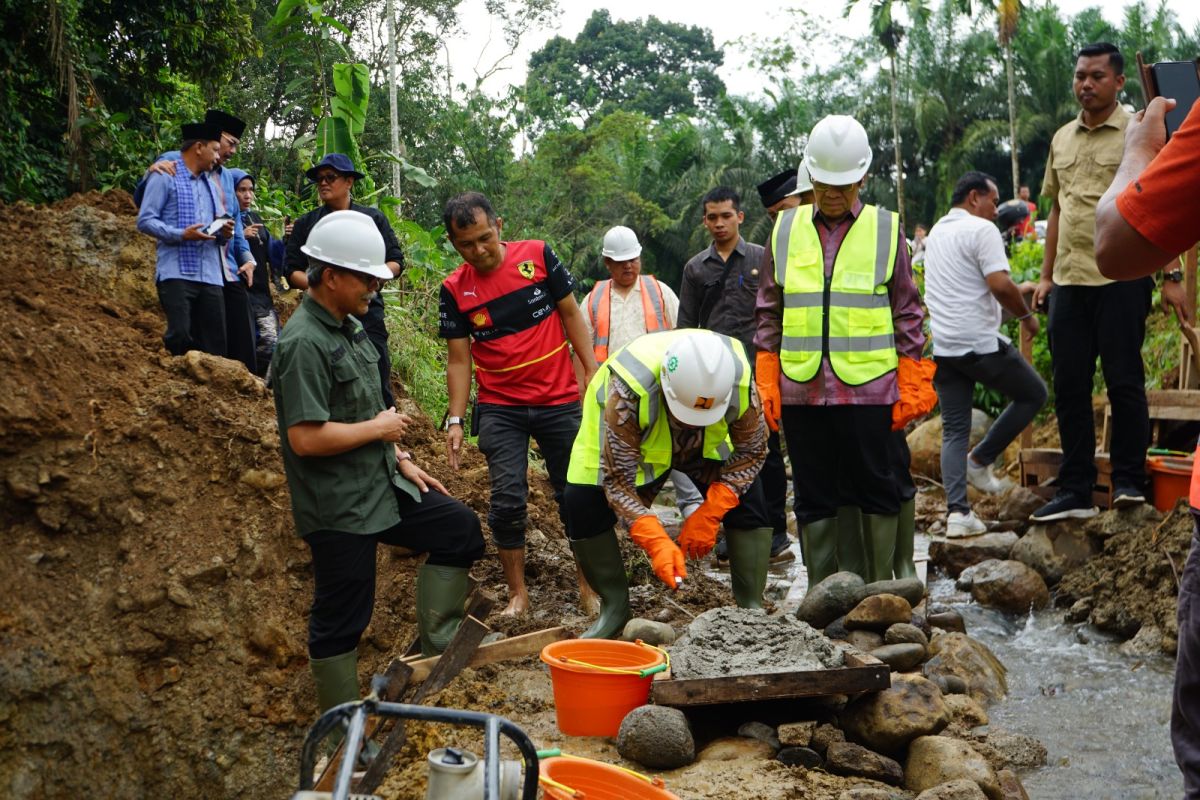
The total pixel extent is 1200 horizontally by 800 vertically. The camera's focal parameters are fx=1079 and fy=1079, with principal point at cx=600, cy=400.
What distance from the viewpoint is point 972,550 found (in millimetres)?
7184

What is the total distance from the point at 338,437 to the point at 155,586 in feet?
9.12

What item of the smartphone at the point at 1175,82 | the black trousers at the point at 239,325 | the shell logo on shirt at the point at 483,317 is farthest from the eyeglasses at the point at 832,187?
the black trousers at the point at 239,325

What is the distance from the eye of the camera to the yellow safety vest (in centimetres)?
442

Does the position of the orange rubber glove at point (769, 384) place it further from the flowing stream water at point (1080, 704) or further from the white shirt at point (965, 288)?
the white shirt at point (965, 288)

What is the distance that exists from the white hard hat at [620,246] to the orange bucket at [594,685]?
11.5 ft

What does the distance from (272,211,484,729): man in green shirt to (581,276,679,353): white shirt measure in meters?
2.95

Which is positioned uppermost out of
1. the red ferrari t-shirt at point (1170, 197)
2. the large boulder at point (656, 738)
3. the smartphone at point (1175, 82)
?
the smartphone at point (1175, 82)

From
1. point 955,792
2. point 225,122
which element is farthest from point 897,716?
point 225,122

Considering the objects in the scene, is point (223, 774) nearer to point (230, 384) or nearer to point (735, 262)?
point (230, 384)

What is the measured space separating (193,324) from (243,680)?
247 centimetres

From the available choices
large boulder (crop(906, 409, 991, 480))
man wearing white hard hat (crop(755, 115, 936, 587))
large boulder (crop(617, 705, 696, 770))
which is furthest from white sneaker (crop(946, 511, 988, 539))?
large boulder (crop(617, 705, 696, 770))

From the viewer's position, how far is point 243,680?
5.88m

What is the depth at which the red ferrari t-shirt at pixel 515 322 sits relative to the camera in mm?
5438

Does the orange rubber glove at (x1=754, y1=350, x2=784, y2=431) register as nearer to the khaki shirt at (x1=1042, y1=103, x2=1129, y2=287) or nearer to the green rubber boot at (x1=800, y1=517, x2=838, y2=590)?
the green rubber boot at (x1=800, y1=517, x2=838, y2=590)
